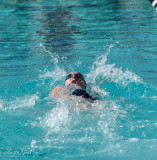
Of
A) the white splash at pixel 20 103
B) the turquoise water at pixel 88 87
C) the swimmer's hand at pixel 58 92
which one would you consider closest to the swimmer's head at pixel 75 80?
the swimmer's hand at pixel 58 92

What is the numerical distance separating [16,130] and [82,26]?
10.9 metres

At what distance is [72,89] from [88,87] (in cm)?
93

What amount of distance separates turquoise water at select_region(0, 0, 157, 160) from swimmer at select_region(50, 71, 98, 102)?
0.63ft

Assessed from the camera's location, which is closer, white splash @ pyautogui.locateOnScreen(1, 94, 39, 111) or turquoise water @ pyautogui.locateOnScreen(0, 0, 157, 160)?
turquoise water @ pyautogui.locateOnScreen(0, 0, 157, 160)

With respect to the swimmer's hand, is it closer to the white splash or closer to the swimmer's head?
the swimmer's head

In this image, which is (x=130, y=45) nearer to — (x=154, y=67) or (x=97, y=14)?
(x=154, y=67)

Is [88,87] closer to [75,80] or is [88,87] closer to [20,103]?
[75,80]

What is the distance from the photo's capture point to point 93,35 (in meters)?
13.9

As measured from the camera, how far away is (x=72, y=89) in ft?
22.6

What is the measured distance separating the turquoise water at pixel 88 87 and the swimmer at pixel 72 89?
0.19m

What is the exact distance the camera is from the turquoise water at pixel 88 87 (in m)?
5.19

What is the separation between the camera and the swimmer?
660 cm

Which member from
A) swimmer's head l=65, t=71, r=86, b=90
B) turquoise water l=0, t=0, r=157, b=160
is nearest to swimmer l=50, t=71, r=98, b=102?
swimmer's head l=65, t=71, r=86, b=90

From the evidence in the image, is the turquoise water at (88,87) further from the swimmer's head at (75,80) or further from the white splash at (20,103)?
the swimmer's head at (75,80)
